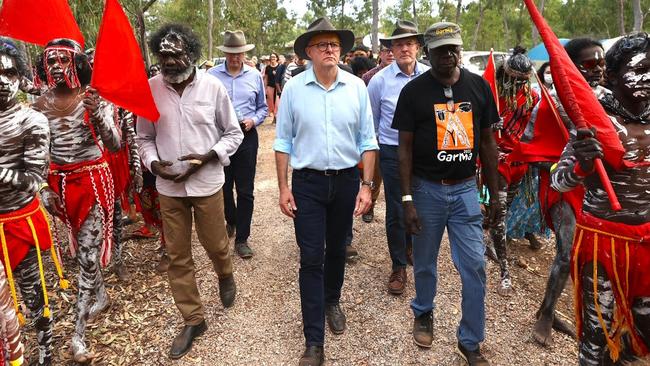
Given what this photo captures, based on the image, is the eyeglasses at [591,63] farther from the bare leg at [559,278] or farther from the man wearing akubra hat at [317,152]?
the man wearing akubra hat at [317,152]

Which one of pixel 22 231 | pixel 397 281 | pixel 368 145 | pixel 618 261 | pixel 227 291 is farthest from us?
pixel 397 281

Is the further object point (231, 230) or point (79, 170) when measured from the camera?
point (231, 230)

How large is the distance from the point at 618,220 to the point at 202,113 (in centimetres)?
280

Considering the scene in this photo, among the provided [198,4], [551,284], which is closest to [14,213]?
[551,284]

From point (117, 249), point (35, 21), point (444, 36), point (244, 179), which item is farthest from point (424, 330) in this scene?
point (35, 21)

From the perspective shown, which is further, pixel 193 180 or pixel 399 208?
pixel 399 208

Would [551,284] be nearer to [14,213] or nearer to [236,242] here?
[236,242]

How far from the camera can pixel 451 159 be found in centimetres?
297

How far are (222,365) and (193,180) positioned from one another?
1408 mm

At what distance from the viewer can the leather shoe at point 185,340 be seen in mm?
3307

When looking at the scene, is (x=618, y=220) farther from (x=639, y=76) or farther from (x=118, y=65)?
(x=118, y=65)

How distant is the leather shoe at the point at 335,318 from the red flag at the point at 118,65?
6.92 ft

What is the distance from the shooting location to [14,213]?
2.76 meters

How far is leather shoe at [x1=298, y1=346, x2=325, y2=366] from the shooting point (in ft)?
10.1
